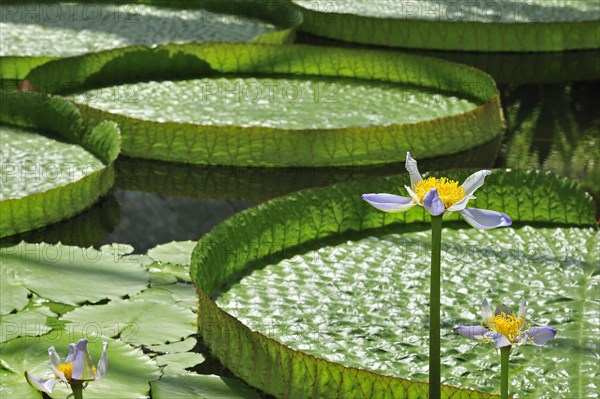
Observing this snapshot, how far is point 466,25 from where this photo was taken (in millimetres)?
4672

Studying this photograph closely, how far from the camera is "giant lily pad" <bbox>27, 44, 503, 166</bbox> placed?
10.3 ft

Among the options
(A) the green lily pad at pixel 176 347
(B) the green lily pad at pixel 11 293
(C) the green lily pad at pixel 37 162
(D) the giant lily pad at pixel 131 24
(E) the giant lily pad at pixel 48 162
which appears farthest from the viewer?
(D) the giant lily pad at pixel 131 24

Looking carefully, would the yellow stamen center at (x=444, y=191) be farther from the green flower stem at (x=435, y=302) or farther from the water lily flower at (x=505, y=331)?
the water lily flower at (x=505, y=331)

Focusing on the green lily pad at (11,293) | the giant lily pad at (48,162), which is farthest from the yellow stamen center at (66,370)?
the giant lily pad at (48,162)

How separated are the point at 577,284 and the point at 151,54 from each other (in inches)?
80.1

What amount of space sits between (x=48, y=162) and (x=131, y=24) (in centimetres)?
203

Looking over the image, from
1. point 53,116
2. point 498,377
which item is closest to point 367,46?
point 53,116

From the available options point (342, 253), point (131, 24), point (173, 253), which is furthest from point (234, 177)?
point (131, 24)

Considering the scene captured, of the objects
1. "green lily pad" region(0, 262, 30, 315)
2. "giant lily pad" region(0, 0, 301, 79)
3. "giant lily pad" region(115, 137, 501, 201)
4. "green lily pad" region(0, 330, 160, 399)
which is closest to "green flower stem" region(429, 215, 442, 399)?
"green lily pad" region(0, 330, 160, 399)

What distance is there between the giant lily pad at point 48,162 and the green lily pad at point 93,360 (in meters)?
0.66

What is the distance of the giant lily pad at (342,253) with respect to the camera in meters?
1.84

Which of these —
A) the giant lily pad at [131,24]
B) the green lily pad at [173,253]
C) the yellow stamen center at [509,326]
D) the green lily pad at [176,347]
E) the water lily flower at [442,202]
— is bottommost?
the green lily pad at [176,347]

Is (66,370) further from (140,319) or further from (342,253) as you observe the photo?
(342,253)

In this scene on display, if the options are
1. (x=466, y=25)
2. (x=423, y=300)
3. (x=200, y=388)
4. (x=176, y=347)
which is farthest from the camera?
(x=466, y=25)
